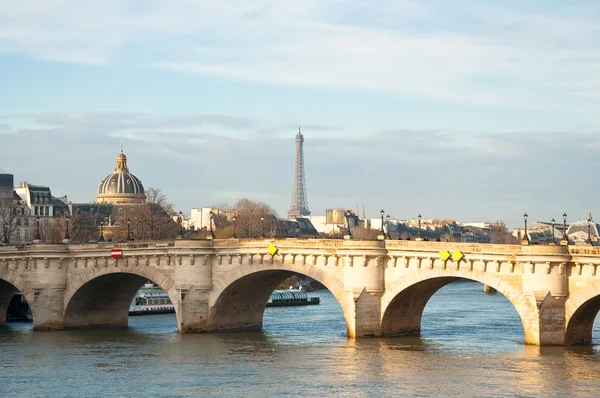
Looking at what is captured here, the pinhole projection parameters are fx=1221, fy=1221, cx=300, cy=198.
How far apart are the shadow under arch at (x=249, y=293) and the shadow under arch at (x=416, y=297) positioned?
7.94ft

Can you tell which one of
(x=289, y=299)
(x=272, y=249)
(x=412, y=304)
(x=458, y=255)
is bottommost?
(x=289, y=299)

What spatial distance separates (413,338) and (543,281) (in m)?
12.0

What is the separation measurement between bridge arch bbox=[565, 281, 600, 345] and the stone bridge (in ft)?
0.23

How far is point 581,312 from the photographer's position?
61062mm

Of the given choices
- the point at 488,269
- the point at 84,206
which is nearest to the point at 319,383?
the point at 488,269

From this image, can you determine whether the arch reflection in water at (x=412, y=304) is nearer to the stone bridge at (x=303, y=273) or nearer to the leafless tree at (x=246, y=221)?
Result: the stone bridge at (x=303, y=273)

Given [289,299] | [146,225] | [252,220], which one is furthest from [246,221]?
[289,299]

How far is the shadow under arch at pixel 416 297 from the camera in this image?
6141 cm

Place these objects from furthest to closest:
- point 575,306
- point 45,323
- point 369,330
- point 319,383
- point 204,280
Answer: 1. point 45,323
2. point 204,280
3. point 369,330
4. point 575,306
5. point 319,383

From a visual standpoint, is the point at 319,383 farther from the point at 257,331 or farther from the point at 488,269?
the point at 257,331

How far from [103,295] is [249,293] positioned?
12.1 metres

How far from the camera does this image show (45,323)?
80.1m

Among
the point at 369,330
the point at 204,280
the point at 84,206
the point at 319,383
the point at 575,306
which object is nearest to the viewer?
the point at 319,383

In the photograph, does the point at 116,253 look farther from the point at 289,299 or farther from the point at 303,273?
the point at 289,299
